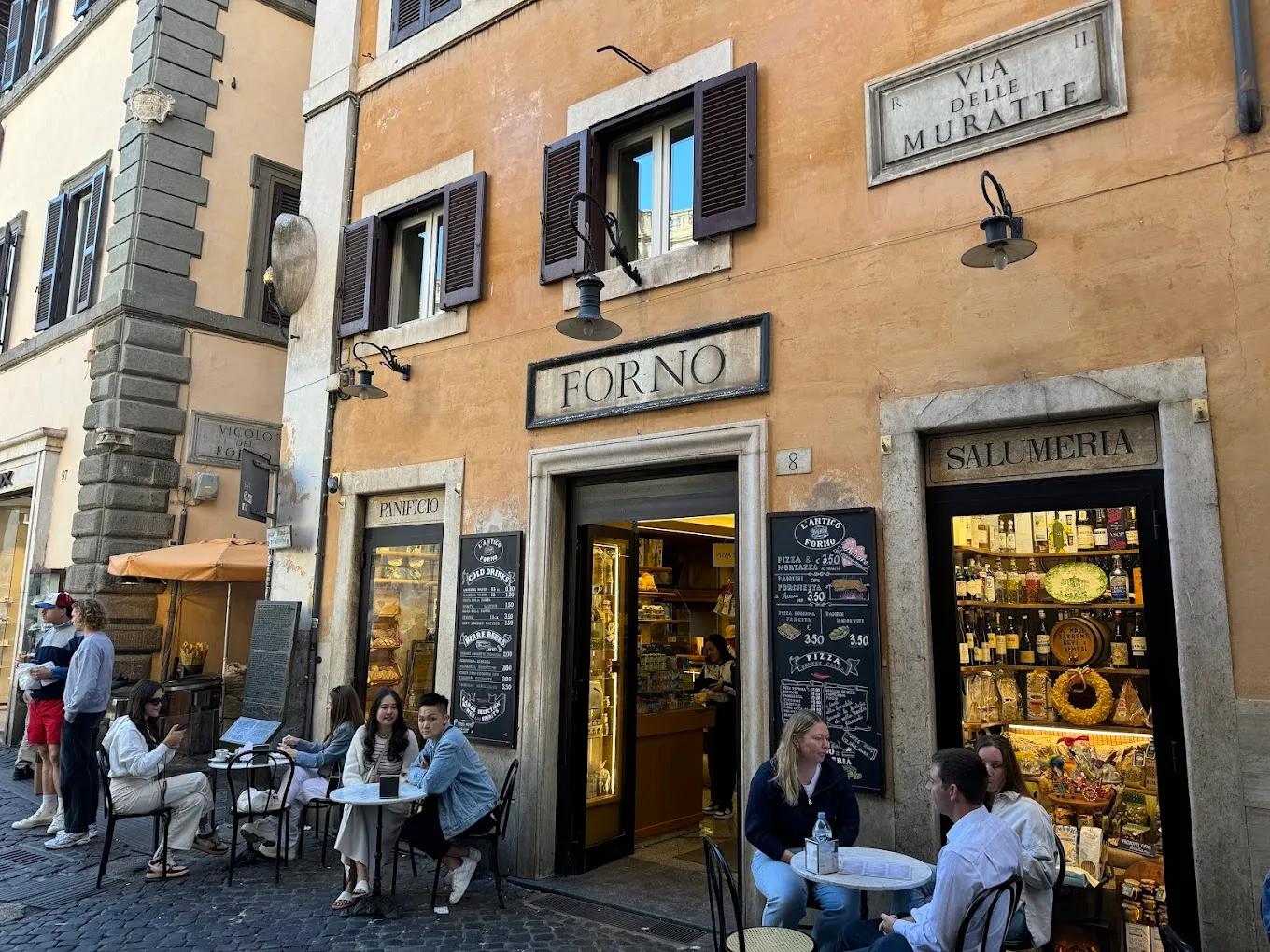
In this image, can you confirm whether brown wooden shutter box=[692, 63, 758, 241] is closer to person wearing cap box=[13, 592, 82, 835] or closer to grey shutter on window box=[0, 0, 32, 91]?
person wearing cap box=[13, 592, 82, 835]

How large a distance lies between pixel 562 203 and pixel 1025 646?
453 centimetres

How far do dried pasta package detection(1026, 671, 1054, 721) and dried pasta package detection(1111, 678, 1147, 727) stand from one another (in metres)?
0.34

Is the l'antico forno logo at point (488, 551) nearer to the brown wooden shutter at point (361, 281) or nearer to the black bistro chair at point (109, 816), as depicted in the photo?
the brown wooden shutter at point (361, 281)

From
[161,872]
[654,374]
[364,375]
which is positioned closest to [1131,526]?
[654,374]

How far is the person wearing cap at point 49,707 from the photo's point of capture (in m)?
7.64

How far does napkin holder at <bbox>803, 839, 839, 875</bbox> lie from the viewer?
13.5 ft

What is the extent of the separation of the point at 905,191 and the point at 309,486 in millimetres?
6007

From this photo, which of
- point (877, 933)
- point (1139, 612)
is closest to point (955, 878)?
point (877, 933)

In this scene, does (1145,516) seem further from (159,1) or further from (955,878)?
(159,1)

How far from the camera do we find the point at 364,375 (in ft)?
25.2

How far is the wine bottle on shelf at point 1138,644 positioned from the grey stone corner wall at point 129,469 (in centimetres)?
1024

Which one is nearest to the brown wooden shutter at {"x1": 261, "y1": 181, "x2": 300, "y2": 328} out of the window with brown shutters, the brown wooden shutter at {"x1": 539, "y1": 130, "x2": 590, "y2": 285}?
the window with brown shutters

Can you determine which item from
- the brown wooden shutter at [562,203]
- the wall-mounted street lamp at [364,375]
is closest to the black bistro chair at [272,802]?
the wall-mounted street lamp at [364,375]

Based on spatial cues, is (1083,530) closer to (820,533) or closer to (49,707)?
(820,533)
